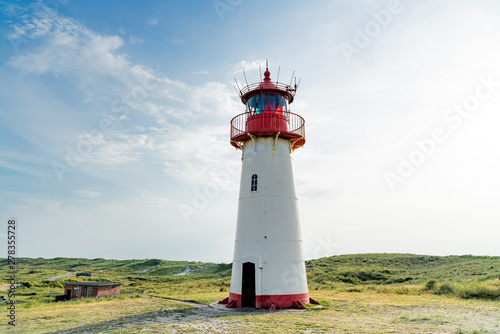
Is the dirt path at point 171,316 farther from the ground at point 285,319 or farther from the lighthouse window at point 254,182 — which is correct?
the lighthouse window at point 254,182

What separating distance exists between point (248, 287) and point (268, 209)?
3.79 meters

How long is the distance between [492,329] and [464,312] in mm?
4156

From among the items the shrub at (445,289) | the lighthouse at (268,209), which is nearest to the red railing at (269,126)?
the lighthouse at (268,209)

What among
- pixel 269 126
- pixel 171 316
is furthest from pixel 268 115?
pixel 171 316

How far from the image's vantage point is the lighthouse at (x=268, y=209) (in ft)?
52.1

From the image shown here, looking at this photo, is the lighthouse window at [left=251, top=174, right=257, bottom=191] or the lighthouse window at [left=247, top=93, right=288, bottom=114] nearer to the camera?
the lighthouse window at [left=251, top=174, right=257, bottom=191]

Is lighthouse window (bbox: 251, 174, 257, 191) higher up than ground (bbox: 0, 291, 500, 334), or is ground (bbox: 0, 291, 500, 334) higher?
lighthouse window (bbox: 251, 174, 257, 191)

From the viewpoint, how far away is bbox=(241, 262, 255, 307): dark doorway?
52.6 ft

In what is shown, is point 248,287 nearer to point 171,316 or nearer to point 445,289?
point 171,316

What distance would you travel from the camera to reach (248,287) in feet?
52.9

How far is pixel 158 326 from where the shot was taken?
11.9m

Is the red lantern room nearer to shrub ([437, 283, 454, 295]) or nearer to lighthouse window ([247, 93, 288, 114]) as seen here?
lighthouse window ([247, 93, 288, 114])

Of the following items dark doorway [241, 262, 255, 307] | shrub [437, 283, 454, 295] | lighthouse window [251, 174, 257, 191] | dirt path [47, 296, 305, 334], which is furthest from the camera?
shrub [437, 283, 454, 295]

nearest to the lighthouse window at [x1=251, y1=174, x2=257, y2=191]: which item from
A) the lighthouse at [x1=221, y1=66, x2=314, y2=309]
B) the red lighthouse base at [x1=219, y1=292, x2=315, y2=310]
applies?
the lighthouse at [x1=221, y1=66, x2=314, y2=309]
